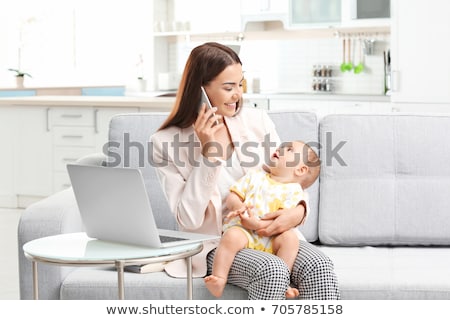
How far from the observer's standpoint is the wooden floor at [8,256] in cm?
409

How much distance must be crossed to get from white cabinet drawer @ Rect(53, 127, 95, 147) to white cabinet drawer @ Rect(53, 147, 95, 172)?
4 cm

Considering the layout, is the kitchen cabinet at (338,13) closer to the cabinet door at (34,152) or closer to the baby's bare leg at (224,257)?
the cabinet door at (34,152)

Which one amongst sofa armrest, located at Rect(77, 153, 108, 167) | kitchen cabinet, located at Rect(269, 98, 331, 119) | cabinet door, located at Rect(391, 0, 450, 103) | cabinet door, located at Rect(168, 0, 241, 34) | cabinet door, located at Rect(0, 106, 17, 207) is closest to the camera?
sofa armrest, located at Rect(77, 153, 108, 167)

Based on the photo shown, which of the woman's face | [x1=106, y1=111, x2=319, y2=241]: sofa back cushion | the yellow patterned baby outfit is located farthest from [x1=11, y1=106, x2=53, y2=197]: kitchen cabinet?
the yellow patterned baby outfit

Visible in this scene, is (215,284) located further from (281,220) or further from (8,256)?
(8,256)

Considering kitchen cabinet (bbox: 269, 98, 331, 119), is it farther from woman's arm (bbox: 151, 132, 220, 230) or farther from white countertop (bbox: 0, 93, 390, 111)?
woman's arm (bbox: 151, 132, 220, 230)

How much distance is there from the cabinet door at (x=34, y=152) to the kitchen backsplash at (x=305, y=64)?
2.35 metres

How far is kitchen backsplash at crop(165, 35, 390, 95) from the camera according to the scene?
24.7ft

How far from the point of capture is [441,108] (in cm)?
586

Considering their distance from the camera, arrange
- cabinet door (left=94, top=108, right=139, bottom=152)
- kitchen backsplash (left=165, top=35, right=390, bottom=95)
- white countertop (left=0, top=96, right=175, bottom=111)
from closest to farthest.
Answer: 1. white countertop (left=0, top=96, right=175, bottom=111)
2. cabinet door (left=94, top=108, right=139, bottom=152)
3. kitchen backsplash (left=165, top=35, right=390, bottom=95)

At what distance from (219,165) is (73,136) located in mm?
3826

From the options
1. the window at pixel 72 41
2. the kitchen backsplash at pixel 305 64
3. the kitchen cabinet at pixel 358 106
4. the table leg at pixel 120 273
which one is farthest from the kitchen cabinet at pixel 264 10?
the table leg at pixel 120 273
